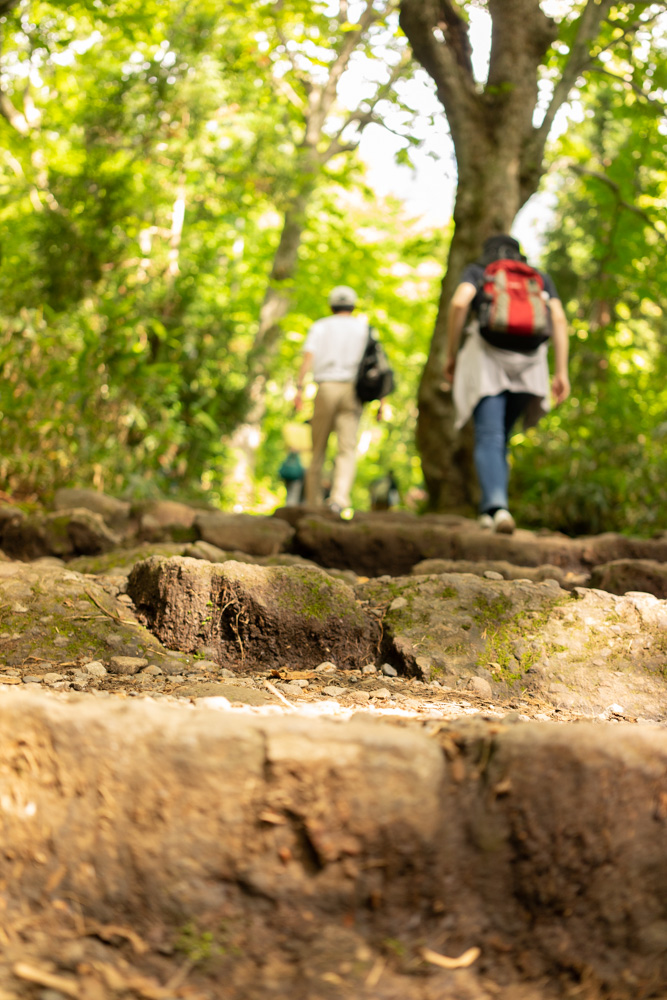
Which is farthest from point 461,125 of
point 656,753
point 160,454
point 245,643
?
point 656,753

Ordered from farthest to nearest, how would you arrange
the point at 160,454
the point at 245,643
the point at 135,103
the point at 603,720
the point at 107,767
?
the point at 135,103 < the point at 160,454 < the point at 245,643 < the point at 603,720 < the point at 107,767

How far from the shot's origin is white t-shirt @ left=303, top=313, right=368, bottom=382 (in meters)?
7.67

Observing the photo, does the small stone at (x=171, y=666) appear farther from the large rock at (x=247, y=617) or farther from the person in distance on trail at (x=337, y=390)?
the person in distance on trail at (x=337, y=390)

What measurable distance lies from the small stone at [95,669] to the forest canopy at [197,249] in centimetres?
380

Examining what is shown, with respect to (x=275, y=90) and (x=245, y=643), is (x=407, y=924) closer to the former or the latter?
(x=245, y=643)

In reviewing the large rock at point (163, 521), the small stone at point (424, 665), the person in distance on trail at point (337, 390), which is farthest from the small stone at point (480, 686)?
the person in distance on trail at point (337, 390)

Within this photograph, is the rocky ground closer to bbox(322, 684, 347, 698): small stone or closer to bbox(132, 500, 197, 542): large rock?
bbox(322, 684, 347, 698): small stone

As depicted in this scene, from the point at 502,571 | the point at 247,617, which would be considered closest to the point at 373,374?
the point at 502,571

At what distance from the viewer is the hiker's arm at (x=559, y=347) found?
6.07 metres

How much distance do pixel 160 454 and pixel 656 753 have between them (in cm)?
712

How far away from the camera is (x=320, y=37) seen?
11625mm

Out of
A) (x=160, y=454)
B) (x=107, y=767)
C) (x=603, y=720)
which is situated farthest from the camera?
(x=160, y=454)

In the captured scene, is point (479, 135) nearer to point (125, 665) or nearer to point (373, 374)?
point (373, 374)

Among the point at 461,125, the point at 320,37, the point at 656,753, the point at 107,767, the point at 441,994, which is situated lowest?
the point at 441,994
